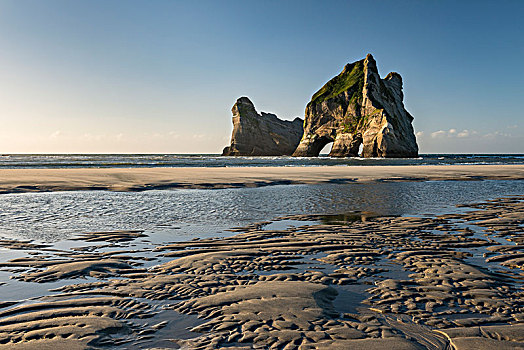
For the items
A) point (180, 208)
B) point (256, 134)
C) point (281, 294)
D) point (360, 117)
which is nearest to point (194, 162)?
point (180, 208)

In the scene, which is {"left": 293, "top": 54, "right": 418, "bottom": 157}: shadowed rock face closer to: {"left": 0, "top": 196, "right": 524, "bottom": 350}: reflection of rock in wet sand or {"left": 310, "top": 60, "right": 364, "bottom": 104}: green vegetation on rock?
{"left": 310, "top": 60, "right": 364, "bottom": 104}: green vegetation on rock

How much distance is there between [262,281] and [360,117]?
9326cm

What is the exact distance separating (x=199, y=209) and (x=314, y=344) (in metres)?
7.73

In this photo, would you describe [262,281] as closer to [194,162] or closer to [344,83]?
[194,162]

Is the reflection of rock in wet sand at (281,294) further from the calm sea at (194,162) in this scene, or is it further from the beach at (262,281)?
the calm sea at (194,162)

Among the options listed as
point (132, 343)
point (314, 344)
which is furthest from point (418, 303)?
point (132, 343)

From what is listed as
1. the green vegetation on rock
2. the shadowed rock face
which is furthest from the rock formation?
the green vegetation on rock

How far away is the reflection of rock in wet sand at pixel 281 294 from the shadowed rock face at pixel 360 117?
260 feet

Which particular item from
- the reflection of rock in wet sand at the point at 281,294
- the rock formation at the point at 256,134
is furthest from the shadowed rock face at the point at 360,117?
the reflection of rock in wet sand at the point at 281,294

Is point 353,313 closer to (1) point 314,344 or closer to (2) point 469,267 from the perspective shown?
(1) point 314,344

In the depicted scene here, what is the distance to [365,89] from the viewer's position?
89.1 meters

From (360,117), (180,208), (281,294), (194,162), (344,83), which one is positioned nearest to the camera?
(281,294)

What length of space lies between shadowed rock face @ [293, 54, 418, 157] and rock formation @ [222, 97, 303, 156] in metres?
28.2

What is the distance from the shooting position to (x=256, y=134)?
5236 inches
